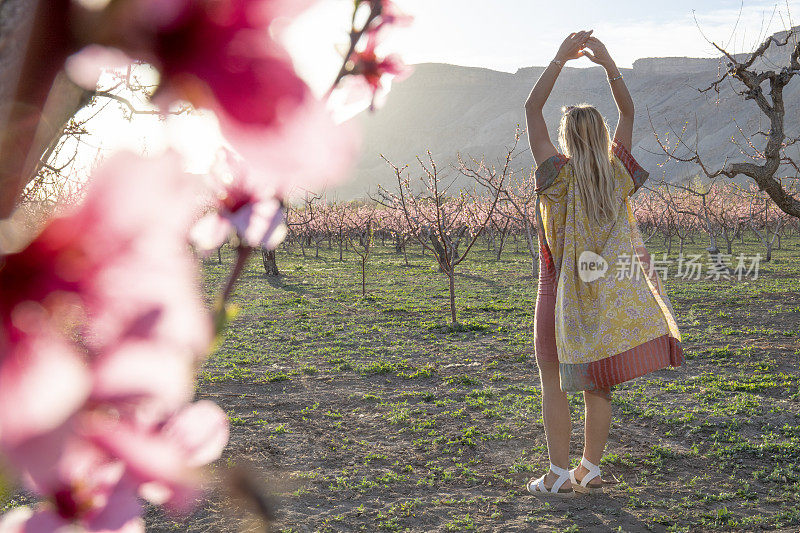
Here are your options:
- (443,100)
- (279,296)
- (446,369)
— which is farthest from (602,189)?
(443,100)

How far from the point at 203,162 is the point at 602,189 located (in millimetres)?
3025

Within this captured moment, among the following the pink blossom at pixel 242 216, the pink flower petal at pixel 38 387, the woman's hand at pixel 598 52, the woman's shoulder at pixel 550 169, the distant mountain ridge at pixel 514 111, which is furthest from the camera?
the distant mountain ridge at pixel 514 111

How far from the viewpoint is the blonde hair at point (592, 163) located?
2998 mm

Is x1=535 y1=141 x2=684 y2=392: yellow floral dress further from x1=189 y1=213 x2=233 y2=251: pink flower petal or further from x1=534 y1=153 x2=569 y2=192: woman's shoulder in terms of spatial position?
x1=189 y1=213 x2=233 y2=251: pink flower petal

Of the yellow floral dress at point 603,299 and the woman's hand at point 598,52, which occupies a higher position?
the woman's hand at point 598,52

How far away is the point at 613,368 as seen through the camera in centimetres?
301

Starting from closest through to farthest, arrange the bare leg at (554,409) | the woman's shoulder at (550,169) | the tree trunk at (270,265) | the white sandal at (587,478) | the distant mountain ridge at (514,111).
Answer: the woman's shoulder at (550,169) < the bare leg at (554,409) < the white sandal at (587,478) < the tree trunk at (270,265) < the distant mountain ridge at (514,111)

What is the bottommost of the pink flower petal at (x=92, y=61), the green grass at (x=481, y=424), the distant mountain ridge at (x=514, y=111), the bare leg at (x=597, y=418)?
the green grass at (x=481, y=424)

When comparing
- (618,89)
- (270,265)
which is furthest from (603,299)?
(270,265)

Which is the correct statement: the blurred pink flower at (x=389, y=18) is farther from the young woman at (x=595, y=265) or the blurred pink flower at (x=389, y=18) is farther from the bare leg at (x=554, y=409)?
the bare leg at (x=554, y=409)

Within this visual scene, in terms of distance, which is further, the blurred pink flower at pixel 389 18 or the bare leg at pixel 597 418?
the bare leg at pixel 597 418

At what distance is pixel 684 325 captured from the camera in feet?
29.0

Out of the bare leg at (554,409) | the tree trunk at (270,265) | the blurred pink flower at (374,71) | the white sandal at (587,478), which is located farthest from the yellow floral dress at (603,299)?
the tree trunk at (270,265)

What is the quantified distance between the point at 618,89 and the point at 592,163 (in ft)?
1.60
